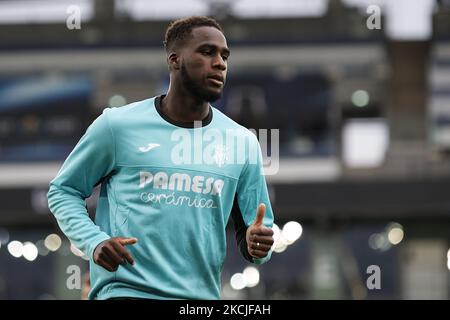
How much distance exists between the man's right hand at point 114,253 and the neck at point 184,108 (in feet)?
2.67

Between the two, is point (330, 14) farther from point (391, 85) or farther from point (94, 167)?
point (94, 167)

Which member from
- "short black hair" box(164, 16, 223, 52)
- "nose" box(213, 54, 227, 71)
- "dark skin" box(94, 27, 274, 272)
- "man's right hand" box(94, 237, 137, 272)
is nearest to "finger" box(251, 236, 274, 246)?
"dark skin" box(94, 27, 274, 272)

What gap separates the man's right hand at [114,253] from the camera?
4980mm

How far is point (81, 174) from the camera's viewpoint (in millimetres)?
5402

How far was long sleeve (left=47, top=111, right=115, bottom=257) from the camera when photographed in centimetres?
537

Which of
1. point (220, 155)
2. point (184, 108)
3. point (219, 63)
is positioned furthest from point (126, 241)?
point (219, 63)

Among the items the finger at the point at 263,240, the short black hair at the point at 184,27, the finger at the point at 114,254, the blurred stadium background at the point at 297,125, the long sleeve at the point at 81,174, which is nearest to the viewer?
the finger at the point at 114,254

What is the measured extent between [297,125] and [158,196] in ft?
99.5

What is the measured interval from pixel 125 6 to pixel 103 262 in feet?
108

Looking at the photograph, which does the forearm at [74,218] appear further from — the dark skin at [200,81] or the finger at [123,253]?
the dark skin at [200,81]

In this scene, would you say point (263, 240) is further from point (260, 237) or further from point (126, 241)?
point (126, 241)

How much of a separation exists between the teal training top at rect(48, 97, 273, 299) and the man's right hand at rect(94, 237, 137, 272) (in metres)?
0.12

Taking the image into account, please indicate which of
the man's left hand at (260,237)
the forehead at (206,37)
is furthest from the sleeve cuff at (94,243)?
the forehead at (206,37)

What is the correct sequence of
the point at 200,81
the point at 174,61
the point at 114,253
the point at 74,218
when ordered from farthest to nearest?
the point at 174,61 < the point at 200,81 < the point at 74,218 < the point at 114,253
